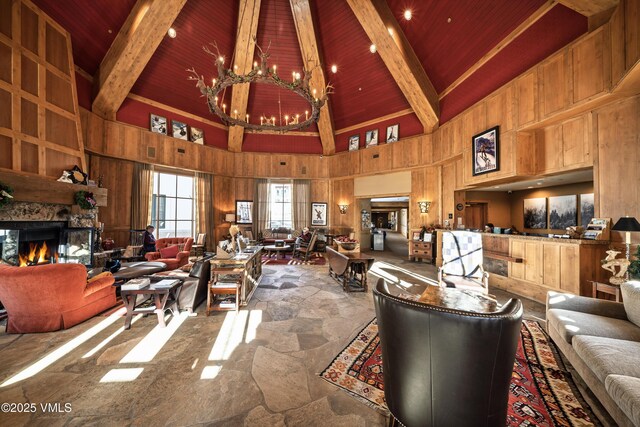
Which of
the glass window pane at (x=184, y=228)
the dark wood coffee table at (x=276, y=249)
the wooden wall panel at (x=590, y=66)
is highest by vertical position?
the wooden wall panel at (x=590, y=66)

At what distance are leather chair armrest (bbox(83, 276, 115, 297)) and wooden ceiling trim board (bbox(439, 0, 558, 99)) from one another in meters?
8.59

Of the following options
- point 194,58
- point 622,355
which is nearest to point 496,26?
point 622,355

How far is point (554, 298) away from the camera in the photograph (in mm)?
2680

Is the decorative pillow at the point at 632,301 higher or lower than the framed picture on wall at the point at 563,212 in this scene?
lower

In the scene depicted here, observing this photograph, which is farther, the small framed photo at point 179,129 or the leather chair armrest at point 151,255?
the small framed photo at point 179,129

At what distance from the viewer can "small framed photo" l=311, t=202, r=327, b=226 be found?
10.1m

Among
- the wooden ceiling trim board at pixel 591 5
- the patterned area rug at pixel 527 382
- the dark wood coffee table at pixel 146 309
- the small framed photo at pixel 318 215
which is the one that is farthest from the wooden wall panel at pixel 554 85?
the small framed photo at pixel 318 215

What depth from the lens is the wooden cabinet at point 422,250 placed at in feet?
24.3

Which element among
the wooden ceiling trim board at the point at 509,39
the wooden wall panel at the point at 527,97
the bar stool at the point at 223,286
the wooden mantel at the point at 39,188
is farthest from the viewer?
the wooden wall panel at the point at 527,97

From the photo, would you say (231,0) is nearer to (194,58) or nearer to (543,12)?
(194,58)

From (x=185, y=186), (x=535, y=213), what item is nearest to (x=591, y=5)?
(x=535, y=213)

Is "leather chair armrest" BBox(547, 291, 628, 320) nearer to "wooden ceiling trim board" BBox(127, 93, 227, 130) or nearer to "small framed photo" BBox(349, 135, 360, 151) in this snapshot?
"small framed photo" BBox(349, 135, 360, 151)

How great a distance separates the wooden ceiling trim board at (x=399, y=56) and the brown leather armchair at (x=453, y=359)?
23.3 feet

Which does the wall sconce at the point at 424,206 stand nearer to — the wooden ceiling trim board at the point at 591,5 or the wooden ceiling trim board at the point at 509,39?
the wooden ceiling trim board at the point at 509,39
